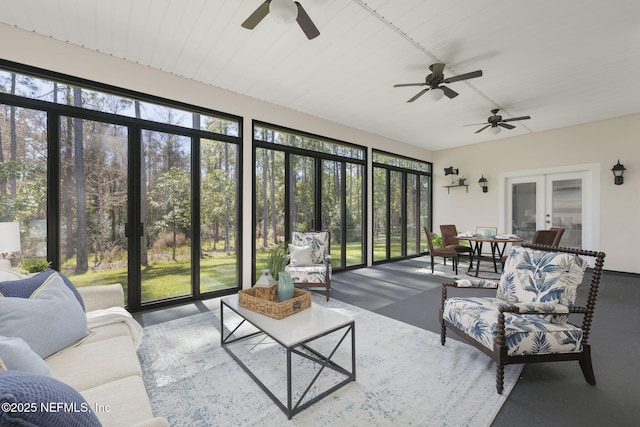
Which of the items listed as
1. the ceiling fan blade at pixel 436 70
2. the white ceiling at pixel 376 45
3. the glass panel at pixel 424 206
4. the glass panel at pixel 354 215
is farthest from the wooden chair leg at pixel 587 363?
the glass panel at pixel 424 206

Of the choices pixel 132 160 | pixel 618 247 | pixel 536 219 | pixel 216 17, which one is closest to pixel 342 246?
pixel 132 160

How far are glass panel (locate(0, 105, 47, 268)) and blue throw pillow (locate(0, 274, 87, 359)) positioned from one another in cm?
156

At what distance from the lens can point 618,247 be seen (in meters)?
5.15

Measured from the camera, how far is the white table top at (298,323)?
1747 millimetres

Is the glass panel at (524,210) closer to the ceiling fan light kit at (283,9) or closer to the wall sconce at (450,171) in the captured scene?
the wall sconce at (450,171)

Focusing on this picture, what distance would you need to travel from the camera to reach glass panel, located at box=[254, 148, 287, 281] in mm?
4320

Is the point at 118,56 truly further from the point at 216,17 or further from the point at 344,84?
the point at 344,84

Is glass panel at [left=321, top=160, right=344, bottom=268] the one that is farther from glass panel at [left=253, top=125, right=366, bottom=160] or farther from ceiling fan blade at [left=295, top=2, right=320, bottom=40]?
ceiling fan blade at [left=295, top=2, right=320, bottom=40]

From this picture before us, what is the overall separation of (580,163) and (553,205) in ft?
3.12

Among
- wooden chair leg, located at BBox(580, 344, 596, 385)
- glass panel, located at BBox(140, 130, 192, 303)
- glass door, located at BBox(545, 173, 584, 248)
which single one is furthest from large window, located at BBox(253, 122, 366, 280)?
glass door, located at BBox(545, 173, 584, 248)

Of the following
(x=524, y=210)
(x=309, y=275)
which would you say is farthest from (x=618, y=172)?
(x=309, y=275)

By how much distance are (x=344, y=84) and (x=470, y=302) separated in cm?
305

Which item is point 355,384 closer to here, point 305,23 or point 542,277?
point 542,277

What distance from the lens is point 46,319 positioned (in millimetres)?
1452
